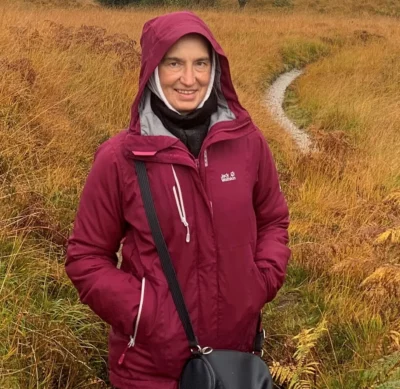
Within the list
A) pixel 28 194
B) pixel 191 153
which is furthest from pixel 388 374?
pixel 28 194

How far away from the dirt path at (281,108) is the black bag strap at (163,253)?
4879 millimetres

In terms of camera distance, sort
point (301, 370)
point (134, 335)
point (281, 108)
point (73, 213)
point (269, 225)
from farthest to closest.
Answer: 1. point (281, 108)
2. point (73, 213)
3. point (301, 370)
4. point (269, 225)
5. point (134, 335)

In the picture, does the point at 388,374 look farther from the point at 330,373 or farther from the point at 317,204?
the point at 317,204

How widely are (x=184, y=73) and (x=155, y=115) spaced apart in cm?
19

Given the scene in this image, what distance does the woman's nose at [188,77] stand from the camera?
208 centimetres

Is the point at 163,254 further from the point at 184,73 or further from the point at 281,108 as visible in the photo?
the point at 281,108

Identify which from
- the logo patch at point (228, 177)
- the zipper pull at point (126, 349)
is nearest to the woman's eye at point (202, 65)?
the logo patch at point (228, 177)

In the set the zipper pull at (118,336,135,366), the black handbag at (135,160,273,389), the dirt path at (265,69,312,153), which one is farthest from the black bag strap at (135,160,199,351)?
the dirt path at (265,69,312,153)

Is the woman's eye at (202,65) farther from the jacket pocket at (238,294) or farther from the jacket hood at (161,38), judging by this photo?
the jacket pocket at (238,294)

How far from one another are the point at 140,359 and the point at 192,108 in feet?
3.17

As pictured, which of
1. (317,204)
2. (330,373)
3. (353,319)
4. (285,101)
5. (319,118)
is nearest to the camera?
(330,373)

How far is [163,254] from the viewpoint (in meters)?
2.09

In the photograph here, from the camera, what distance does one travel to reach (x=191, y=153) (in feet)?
6.96

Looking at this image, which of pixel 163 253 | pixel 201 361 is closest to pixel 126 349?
pixel 201 361
